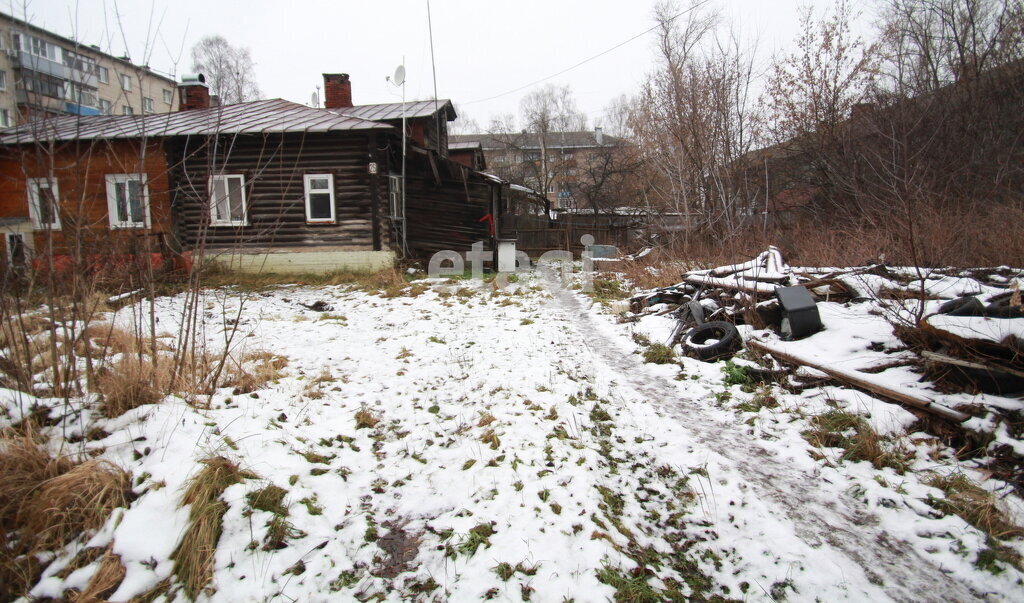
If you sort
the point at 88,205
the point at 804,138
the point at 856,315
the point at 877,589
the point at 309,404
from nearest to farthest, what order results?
1. the point at 877,589
2. the point at 88,205
3. the point at 309,404
4. the point at 856,315
5. the point at 804,138

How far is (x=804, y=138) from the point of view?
43.4 feet

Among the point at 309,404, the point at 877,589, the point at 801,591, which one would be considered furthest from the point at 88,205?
the point at 877,589

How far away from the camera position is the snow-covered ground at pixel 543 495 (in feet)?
7.51

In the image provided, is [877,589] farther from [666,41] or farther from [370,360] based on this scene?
[666,41]

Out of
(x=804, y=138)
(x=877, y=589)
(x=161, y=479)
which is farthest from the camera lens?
(x=804, y=138)

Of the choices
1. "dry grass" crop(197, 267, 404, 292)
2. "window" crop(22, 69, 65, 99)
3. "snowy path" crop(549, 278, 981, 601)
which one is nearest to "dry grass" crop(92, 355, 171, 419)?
"window" crop(22, 69, 65, 99)

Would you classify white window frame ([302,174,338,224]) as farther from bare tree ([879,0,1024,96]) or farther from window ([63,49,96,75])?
bare tree ([879,0,1024,96])

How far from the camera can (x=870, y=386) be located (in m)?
3.92

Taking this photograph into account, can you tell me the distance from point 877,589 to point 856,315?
3881 mm

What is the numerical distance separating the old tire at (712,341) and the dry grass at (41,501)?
17.9 ft

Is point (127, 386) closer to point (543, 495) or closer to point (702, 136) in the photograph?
point (543, 495)

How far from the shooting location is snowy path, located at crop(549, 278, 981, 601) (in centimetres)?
229

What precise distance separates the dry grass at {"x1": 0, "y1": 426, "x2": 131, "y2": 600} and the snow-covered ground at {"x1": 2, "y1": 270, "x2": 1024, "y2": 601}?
0.11m

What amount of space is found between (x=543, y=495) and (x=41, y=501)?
267cm
